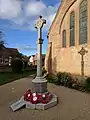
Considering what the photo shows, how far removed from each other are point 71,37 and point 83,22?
8.92 feet

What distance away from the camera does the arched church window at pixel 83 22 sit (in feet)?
66.8

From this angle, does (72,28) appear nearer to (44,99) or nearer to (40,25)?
(40,25)

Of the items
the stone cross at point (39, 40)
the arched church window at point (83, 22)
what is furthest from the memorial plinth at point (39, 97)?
the arched church window at point (83, 22)

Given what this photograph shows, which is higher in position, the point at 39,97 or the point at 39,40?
the point at 39,40

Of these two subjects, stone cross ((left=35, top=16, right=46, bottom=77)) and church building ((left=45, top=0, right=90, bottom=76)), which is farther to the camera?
church building ((left=45, top=0, right=90, bottom=76))

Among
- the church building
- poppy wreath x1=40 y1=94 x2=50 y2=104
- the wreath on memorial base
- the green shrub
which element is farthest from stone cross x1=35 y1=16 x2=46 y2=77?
the green shrub

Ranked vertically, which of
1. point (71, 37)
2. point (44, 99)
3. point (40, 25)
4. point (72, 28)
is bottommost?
point (44, 99)

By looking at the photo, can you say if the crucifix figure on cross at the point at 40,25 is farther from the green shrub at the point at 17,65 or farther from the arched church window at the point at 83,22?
the green shrub at the point at 17,65

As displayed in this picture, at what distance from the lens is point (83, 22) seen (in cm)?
2070

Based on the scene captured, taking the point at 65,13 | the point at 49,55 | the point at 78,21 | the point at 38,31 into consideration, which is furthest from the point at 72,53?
the point at 38,31

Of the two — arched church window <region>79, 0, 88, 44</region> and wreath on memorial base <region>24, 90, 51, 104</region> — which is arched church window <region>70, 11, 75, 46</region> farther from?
wreath on memorial base <region>24, 90, 51, 104</region>

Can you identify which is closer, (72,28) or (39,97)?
(39,97)

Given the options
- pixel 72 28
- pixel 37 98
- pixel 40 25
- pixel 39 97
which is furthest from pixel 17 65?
pixel 37 98

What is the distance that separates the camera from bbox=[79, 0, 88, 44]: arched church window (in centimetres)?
2036
